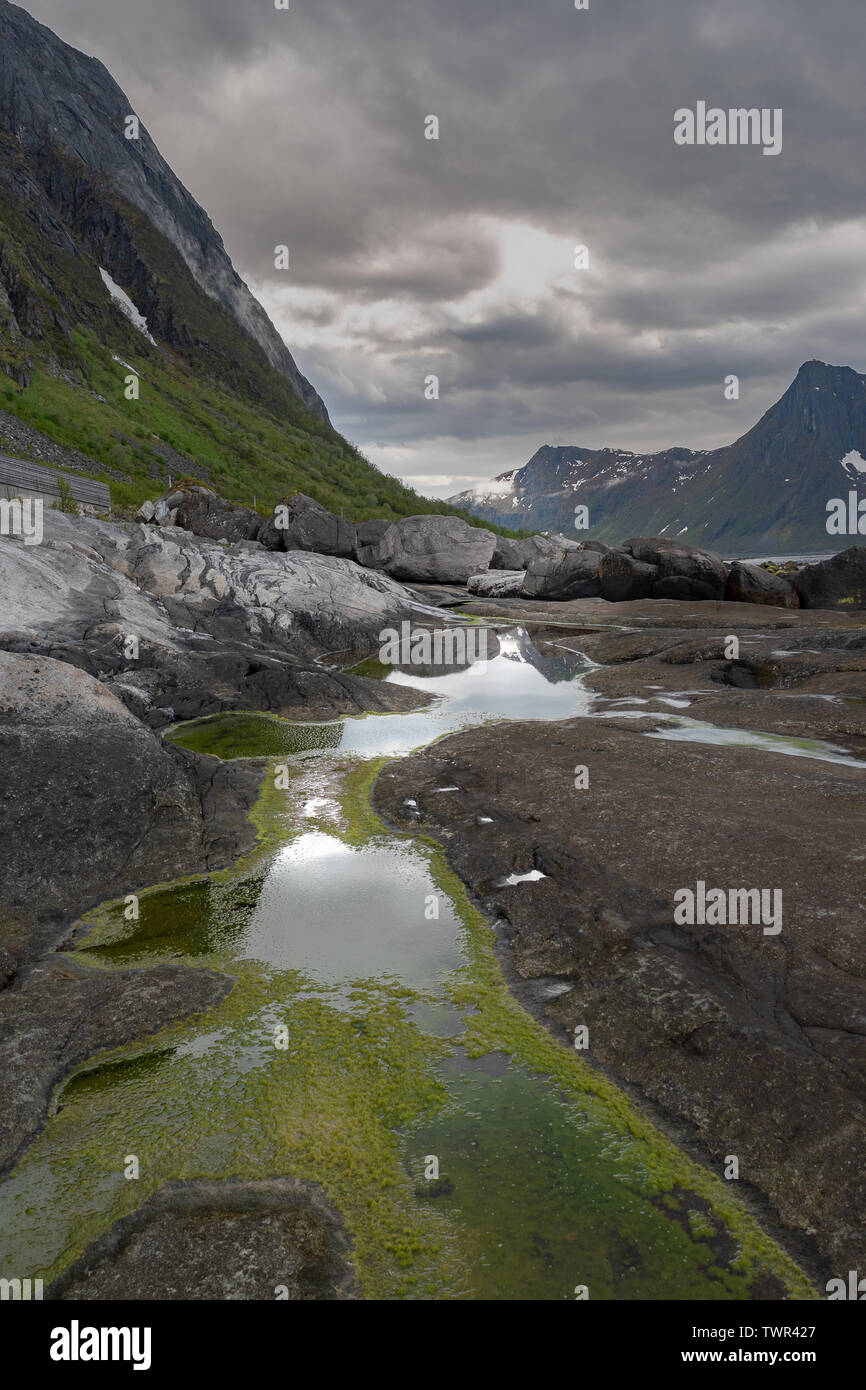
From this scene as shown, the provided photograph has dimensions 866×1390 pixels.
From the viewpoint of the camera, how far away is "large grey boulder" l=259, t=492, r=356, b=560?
176ft

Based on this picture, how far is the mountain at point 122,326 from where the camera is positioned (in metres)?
81.8

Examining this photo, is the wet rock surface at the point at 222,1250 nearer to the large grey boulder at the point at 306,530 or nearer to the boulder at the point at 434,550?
the large grey boulder at the point at 306,530

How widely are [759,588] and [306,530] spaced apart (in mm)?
32761

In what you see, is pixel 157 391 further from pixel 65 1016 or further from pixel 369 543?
pixel 65 1016

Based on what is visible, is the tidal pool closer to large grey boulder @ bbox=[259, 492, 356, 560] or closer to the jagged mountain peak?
large grey boulder @ bbox=[259, 492, 356, 560]

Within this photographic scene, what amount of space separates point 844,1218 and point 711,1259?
103 cm

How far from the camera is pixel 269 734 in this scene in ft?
66.1

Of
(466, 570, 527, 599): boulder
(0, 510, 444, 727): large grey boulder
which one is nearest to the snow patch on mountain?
(466, 570, 527, 599): boulder

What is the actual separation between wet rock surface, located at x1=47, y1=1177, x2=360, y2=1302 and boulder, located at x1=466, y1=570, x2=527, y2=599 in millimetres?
53841

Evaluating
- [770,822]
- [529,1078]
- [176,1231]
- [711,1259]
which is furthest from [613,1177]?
[770,822]

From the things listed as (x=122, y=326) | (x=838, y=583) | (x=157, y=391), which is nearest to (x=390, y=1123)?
(x=838, y=583)

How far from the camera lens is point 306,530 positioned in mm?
54812

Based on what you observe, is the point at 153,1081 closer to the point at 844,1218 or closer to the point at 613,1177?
the point at 613,1177

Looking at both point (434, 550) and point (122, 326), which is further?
point (122, 326)
